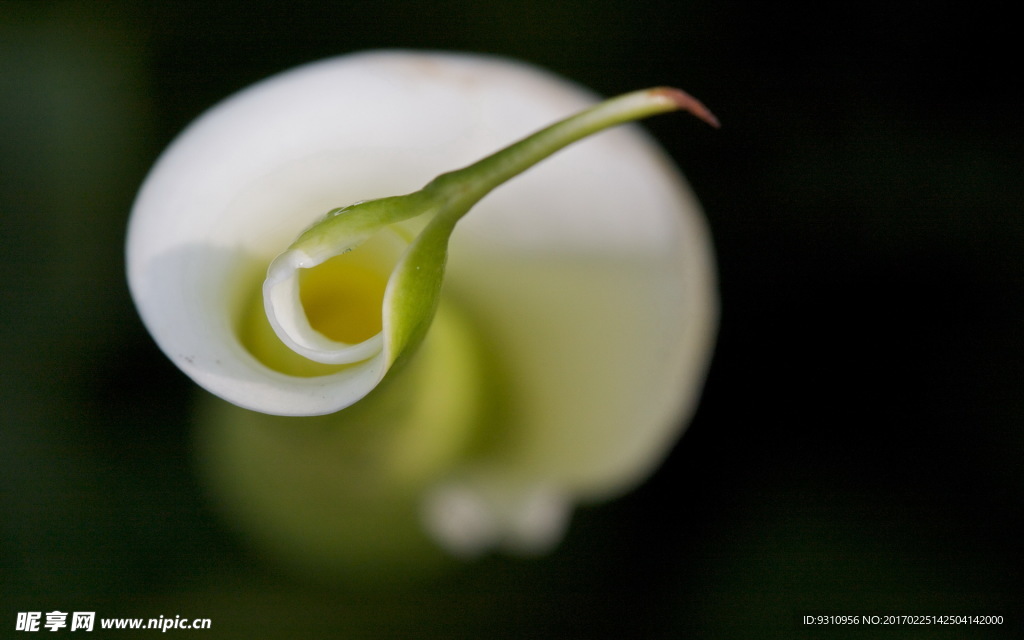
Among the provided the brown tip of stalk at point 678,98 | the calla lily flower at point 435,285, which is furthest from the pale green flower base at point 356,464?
the brown tip of stalk at point 678,98

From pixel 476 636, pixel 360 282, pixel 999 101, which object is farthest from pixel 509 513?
pixel 999 101

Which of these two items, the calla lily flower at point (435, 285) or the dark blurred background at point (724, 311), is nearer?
the calla lily flower at point (435, 285)

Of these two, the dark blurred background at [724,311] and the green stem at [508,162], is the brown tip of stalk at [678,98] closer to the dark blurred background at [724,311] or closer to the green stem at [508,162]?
the green stem at [508,162]

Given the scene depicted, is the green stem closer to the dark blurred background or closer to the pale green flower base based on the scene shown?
the pale green flower base

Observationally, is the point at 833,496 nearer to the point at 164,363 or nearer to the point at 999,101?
the point at 999,101

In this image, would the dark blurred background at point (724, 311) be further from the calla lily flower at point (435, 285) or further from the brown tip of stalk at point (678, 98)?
the brown tip of stalk at point (678, 98)

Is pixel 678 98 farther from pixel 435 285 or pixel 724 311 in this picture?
pixel 724 311

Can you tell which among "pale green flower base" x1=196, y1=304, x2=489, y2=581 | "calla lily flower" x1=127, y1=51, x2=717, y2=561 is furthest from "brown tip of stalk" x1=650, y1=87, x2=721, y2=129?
"pale green flower base" x1=196, y1=304, x2=489, y2=581

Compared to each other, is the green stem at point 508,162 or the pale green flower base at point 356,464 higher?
the pale green flower base at point 356,464
